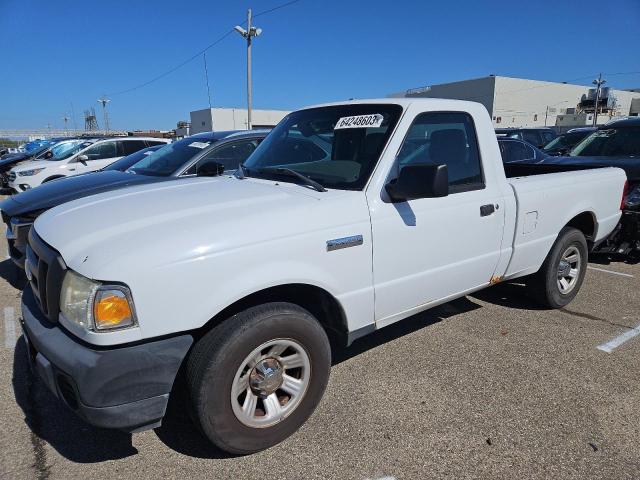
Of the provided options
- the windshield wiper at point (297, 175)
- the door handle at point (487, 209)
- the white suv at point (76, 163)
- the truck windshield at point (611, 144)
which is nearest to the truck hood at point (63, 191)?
the windshield wiper at point (297, 175)

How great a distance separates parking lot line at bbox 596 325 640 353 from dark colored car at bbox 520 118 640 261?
5.44 feet

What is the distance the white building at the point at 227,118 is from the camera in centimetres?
5688

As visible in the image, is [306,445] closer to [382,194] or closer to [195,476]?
[195,476]

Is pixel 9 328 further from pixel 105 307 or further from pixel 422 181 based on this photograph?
pixel 422 181

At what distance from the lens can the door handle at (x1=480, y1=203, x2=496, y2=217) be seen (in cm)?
342

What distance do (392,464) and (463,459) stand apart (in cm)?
40

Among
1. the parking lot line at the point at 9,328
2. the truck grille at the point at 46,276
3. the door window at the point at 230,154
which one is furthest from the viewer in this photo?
the door window at the point at 230,154

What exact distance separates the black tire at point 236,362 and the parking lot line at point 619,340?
102 inches

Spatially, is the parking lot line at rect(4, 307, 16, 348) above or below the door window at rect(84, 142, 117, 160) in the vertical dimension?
below

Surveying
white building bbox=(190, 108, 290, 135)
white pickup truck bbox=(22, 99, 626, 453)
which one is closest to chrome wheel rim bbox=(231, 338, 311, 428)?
white pickup truck bbox=(22, 99, 626, 453)

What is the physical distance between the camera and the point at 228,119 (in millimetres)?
58594

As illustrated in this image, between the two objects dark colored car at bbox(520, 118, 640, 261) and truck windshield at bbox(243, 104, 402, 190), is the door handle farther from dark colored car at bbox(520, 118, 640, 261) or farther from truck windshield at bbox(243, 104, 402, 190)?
dark colored car at bbox(520, 118, 640, 261)

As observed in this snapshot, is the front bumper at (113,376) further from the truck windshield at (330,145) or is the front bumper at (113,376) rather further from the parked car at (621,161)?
the parked car at (621,161)

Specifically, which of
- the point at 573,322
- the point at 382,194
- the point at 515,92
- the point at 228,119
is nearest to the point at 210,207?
the point at 382,194
